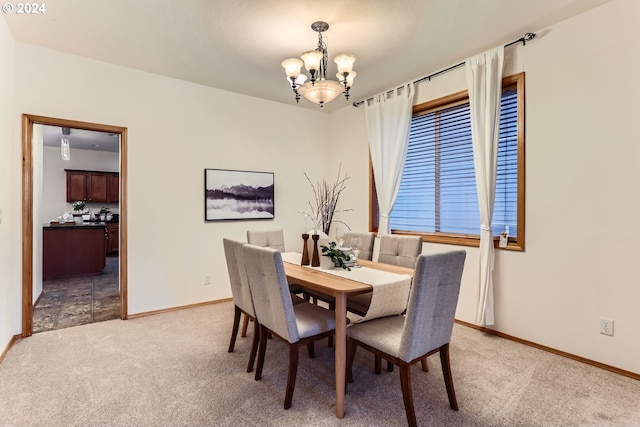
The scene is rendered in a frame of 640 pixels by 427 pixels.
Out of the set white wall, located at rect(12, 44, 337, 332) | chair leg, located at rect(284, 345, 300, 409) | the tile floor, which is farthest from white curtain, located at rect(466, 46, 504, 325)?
the tile floor

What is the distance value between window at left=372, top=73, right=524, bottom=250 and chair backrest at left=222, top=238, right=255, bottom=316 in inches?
85.1

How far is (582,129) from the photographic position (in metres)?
2.57

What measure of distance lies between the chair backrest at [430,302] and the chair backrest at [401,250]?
37.9 inches

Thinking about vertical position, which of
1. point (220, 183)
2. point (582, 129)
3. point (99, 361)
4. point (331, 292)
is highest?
point (582, 129)

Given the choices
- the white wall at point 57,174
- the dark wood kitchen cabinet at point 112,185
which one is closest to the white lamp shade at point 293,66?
the dark wood kitchen cabinet at point 112,185

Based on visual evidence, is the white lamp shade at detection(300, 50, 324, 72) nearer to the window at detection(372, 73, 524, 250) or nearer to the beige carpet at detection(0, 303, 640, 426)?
the window at detection(372, 73, 524, 250)

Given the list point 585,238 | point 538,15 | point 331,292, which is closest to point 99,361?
point 331,292

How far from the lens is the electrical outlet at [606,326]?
7.98 feet

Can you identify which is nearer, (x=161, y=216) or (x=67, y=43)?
(x=67, y=43)

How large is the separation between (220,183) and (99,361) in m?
2.23

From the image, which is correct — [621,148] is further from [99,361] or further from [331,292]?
[99,361]

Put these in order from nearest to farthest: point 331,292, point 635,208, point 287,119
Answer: point 331,292 → point 635,208 → point 287,119

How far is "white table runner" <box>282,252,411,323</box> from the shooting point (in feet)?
6.75

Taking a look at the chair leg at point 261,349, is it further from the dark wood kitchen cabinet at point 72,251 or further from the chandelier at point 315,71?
the dark wood kitchen cabinet at point 72,251
